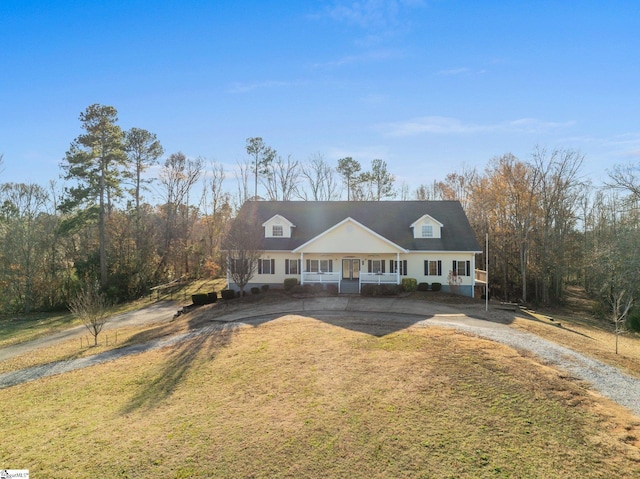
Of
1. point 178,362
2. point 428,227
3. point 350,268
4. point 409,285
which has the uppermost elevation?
point 428,227

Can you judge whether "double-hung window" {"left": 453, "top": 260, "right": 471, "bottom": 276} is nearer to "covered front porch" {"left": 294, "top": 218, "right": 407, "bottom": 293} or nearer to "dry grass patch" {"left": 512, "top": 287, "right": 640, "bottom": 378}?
"covered front porch" {"left": 294, "top": 218, "right": 407, "bottom": 293}

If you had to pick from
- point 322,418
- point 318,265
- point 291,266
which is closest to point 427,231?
point 318,265

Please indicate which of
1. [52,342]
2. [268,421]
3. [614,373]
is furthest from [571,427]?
[52,342]

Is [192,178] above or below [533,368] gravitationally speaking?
above

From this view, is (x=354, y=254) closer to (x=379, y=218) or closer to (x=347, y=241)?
(x=347, y=241)

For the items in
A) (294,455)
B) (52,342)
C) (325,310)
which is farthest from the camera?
(325,310)

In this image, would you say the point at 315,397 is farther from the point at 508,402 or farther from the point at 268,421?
the point at 508,402

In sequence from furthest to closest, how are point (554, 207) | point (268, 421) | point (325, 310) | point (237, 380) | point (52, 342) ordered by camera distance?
point (554, 207) < point (325, 310) < point (52, 342) < point (237, 380) < point (268, 421)
